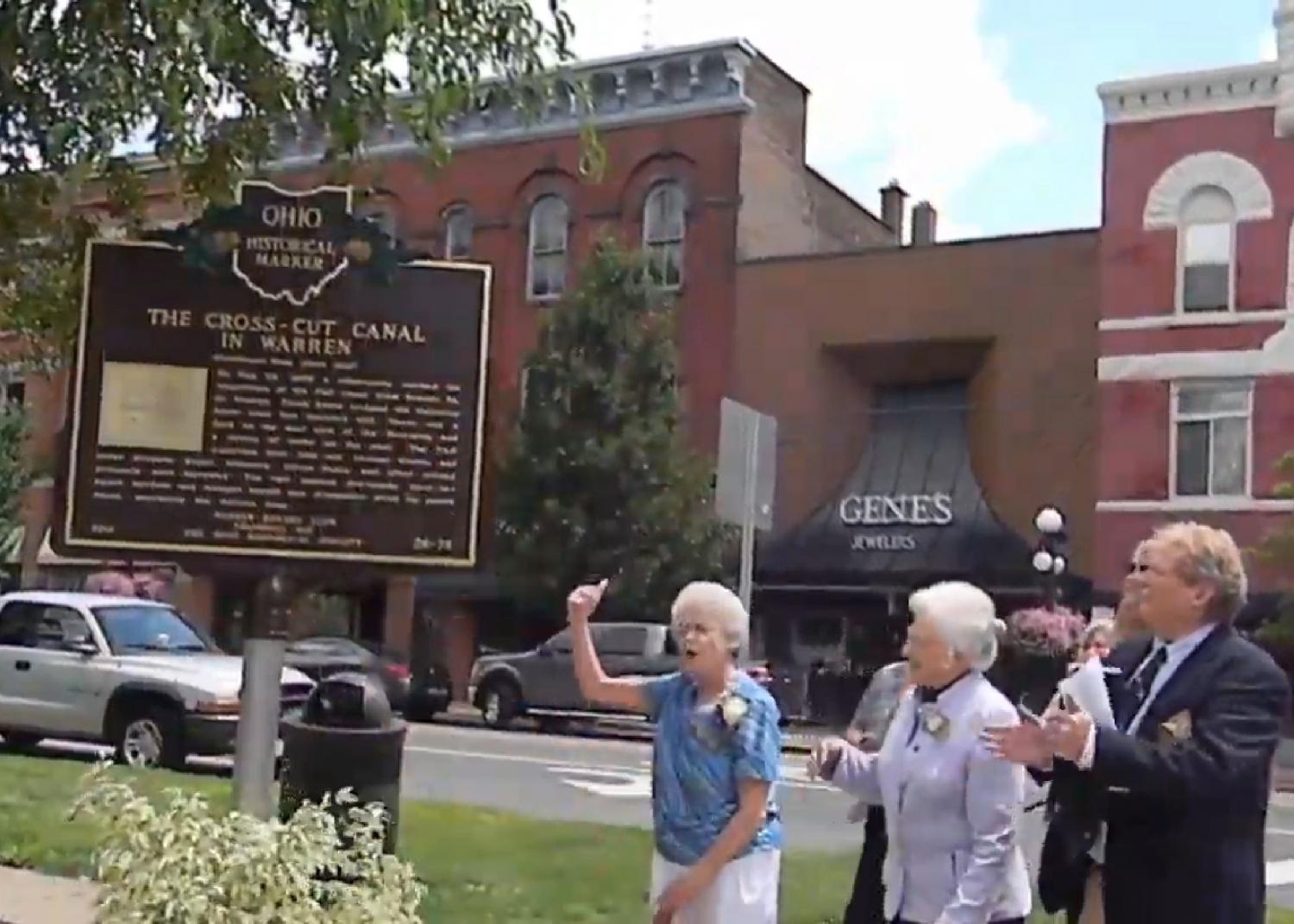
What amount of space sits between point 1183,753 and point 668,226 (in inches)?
1238

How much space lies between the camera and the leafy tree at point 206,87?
774cm

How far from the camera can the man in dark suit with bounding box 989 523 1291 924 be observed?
15.0ft

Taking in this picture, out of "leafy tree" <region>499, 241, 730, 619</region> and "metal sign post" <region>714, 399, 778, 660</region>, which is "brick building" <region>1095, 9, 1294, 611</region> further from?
"metal sign post" <region>714, 399, 778, 660</region>

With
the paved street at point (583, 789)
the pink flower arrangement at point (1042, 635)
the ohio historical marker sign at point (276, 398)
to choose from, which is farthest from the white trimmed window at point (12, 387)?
the pink flower arrangement at point (1042, 635)

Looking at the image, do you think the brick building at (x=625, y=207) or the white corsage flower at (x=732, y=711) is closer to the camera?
the white corsage flower at (x=732, y=711)

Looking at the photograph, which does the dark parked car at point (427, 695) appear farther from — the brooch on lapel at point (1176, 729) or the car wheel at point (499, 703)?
the brooch on lapel at point (1176, 729)

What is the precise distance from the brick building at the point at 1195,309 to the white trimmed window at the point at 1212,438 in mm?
21

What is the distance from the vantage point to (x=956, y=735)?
5.12 metres

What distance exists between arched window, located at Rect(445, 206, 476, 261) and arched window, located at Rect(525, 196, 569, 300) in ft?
4.71

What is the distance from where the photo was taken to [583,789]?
18391 millimetres

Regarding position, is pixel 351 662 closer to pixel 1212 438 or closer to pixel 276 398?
pixel 1212 438

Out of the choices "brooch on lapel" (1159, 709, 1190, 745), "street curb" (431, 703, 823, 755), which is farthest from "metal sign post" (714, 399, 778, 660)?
"street curb" (431, 703, 823, 755)

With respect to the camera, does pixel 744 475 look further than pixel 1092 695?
Yes

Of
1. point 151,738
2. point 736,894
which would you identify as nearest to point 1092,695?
point 736,894
